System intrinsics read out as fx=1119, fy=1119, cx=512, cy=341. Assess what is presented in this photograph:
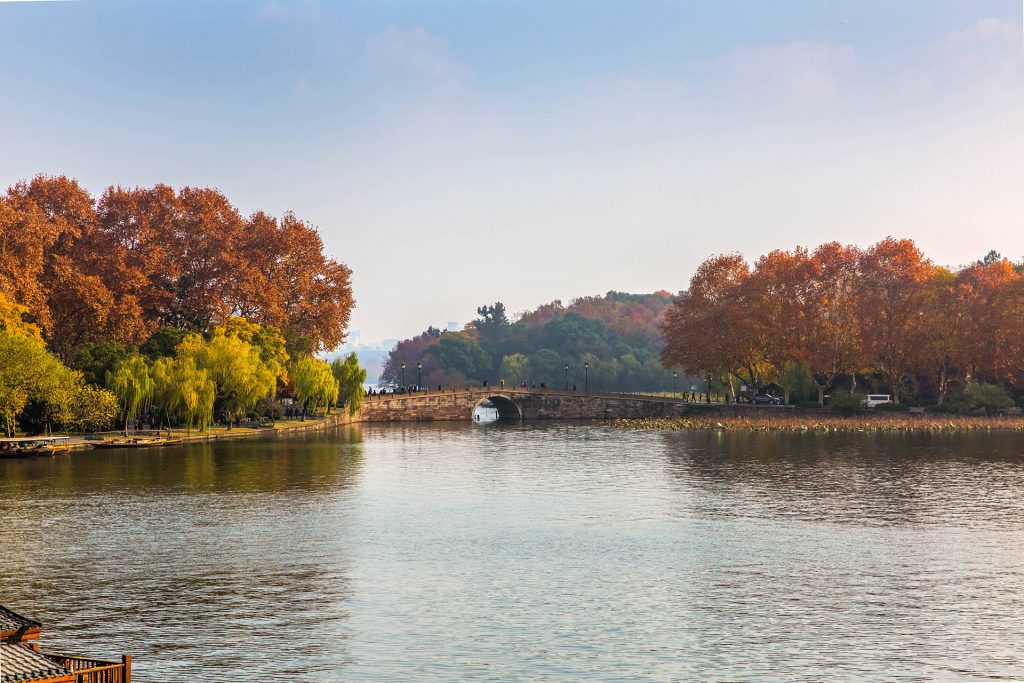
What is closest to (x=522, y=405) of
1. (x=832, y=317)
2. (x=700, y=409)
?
(x=700, y=409)

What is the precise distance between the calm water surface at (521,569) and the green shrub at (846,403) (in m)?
43.6

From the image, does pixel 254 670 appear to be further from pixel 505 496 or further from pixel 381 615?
pixel 505 496

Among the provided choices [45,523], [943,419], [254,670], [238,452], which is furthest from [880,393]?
[254,670]

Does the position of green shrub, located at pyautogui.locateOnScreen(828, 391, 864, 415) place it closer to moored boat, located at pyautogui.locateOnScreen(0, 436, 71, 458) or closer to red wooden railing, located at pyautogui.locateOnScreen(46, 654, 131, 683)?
moored boat, located at pyautogui.locateOnScreen(0, 436, 71, 458)

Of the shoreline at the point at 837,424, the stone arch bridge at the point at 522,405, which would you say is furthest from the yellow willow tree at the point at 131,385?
the shoreline at the point at 837,424

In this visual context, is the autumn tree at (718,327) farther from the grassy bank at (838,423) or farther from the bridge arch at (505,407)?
the bridge arch at (505,407)

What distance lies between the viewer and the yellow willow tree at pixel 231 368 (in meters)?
88.2

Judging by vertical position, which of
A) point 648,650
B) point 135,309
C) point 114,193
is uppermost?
point 114,193

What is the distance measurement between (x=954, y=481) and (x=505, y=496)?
2428 cm

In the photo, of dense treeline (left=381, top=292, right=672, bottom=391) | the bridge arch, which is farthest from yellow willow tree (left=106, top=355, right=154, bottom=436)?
dense treeline (left=381, top=292, right=672, bottom=391)

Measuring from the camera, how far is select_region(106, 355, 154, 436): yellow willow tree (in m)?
79.6

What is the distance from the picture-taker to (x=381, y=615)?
3019cm

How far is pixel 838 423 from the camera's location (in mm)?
→ 105250

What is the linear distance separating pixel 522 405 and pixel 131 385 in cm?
6561
